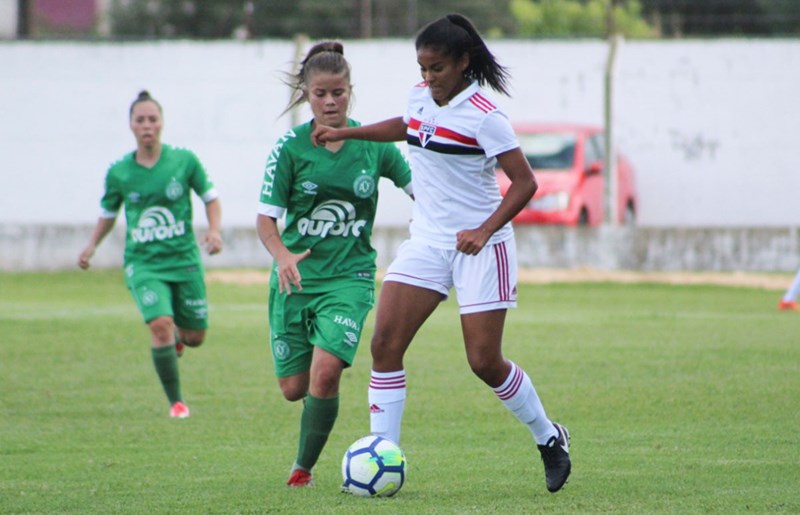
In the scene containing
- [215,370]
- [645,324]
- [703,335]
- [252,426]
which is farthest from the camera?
[645,324]

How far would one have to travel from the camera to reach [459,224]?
6.43 meters

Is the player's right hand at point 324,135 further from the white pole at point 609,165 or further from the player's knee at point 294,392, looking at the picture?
the white pole at point 609,165

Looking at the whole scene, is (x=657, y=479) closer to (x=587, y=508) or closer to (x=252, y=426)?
(x=587, y=508)

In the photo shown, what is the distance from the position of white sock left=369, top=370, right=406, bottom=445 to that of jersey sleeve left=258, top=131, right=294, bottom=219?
36.0 inches

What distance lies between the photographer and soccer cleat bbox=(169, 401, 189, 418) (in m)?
9.41

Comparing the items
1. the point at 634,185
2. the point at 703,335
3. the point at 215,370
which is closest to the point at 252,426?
the point at 215,370

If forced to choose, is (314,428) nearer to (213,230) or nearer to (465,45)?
(465,45)

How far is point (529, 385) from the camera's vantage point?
6.60 meters

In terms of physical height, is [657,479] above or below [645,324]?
above

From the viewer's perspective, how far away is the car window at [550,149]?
68.9 ft

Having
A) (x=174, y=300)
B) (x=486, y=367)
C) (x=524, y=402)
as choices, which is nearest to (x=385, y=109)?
(x=174, y=300)

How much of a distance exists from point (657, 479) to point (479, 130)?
6.18ft

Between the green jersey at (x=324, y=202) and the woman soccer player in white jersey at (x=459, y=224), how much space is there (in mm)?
206

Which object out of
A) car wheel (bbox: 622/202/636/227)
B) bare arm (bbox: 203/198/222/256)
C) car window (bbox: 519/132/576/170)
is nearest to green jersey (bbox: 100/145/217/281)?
bare arm (bbox: 203/198/222/256)
